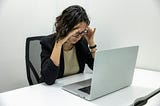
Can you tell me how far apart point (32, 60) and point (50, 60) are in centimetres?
40

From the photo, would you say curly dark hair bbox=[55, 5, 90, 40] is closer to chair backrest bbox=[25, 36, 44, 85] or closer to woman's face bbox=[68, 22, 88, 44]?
woman's face bbox=[68, 22, 88, 44]

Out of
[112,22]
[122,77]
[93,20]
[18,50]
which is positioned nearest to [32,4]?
[18,50]

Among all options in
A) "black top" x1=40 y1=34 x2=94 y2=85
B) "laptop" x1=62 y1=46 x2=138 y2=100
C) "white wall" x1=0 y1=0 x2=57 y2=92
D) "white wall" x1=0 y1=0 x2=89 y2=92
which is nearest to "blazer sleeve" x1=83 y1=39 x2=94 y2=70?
"black top" x1=40 y1=34 x2=94 y2=85

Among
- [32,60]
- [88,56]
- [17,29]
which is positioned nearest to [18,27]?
[17,29]

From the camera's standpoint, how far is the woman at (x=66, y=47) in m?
1.56

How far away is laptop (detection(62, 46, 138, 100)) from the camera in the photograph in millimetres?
1225

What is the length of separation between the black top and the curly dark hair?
12cm

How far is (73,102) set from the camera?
125cm

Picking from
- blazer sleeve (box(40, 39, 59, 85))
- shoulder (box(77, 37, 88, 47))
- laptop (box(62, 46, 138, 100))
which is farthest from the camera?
shoulder (box(77, 37, 88, 47))

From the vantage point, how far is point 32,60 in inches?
75.5

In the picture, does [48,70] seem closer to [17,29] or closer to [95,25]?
[95,25]

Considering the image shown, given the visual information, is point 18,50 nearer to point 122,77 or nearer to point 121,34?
point 121,34

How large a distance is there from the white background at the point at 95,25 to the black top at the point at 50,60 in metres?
0.38

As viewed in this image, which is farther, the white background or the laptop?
the white background
